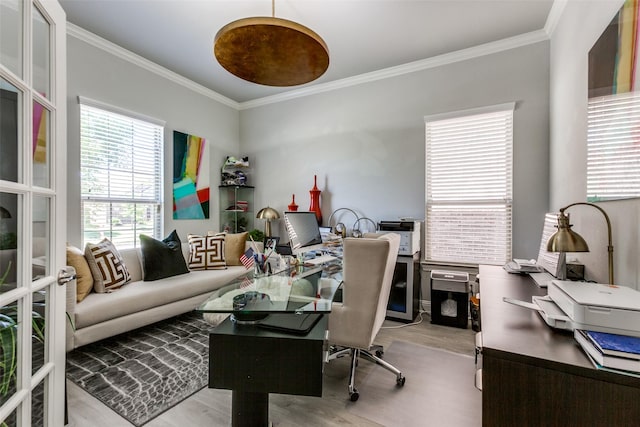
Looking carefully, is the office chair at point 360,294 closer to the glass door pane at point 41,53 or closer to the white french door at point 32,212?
the white french door at point 32,212

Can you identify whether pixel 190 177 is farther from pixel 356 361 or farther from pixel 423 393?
pixel 423 393

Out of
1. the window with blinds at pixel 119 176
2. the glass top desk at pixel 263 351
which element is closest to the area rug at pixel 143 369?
the glass top desk at pixel 263 351

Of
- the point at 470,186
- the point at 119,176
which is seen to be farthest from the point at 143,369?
the point at 470,186

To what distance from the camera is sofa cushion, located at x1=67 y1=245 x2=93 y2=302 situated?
2309mm

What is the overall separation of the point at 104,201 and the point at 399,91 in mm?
3627

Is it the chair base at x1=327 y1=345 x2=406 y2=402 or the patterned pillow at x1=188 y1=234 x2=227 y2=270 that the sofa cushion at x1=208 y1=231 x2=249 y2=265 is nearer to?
the patterned pillow at x1=188 y1=234 x2=227 y2=270

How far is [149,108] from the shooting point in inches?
135

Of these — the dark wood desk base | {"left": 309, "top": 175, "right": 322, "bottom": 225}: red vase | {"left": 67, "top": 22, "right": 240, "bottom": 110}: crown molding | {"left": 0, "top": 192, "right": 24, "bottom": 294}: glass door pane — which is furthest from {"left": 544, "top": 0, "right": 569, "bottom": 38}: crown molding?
{"left": 67, "top": 22, "right": 240, "bottom": 110}: crown molding

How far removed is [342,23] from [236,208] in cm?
292

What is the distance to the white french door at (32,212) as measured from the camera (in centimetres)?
92

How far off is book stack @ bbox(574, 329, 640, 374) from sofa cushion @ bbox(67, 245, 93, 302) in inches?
121

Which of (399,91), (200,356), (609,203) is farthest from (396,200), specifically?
(200,356)

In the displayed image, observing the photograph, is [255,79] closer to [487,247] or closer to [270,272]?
[270,272]

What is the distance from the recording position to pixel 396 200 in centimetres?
345
